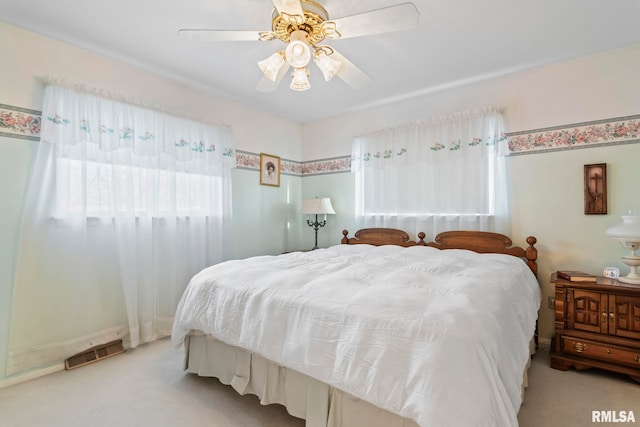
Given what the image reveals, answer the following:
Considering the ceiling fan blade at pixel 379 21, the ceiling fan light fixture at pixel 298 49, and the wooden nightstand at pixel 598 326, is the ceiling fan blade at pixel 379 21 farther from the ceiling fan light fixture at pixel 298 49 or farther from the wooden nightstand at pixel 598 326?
the wooden nightstand at pixel 598 326

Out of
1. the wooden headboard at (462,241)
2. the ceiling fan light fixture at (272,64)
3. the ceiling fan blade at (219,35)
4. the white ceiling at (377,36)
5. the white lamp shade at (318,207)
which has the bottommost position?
the wooden headboard at (462,241)

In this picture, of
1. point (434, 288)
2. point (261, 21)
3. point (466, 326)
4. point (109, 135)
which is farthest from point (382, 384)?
point (109, 135)

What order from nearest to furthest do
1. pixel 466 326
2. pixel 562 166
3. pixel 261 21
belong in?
pixel 466 326
pixel 261 21
pixel 562 166

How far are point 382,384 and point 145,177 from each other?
2696 mm

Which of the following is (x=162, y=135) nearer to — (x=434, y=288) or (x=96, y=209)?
(x=96, y=209)

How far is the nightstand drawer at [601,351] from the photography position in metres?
2.05

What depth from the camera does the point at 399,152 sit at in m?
3.55

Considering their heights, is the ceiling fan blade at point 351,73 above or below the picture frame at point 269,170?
above

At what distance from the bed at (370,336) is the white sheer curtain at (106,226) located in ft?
3.17

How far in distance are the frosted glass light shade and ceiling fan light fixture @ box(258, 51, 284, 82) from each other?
2698mm

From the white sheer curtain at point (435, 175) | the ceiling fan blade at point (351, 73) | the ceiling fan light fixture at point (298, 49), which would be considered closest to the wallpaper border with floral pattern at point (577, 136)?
the white sheer curtain at point (435, 175)

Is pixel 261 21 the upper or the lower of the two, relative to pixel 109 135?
upper

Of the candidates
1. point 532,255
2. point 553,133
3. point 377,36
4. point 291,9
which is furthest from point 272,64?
point 532,255

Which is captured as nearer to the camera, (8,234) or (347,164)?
(8,234)
